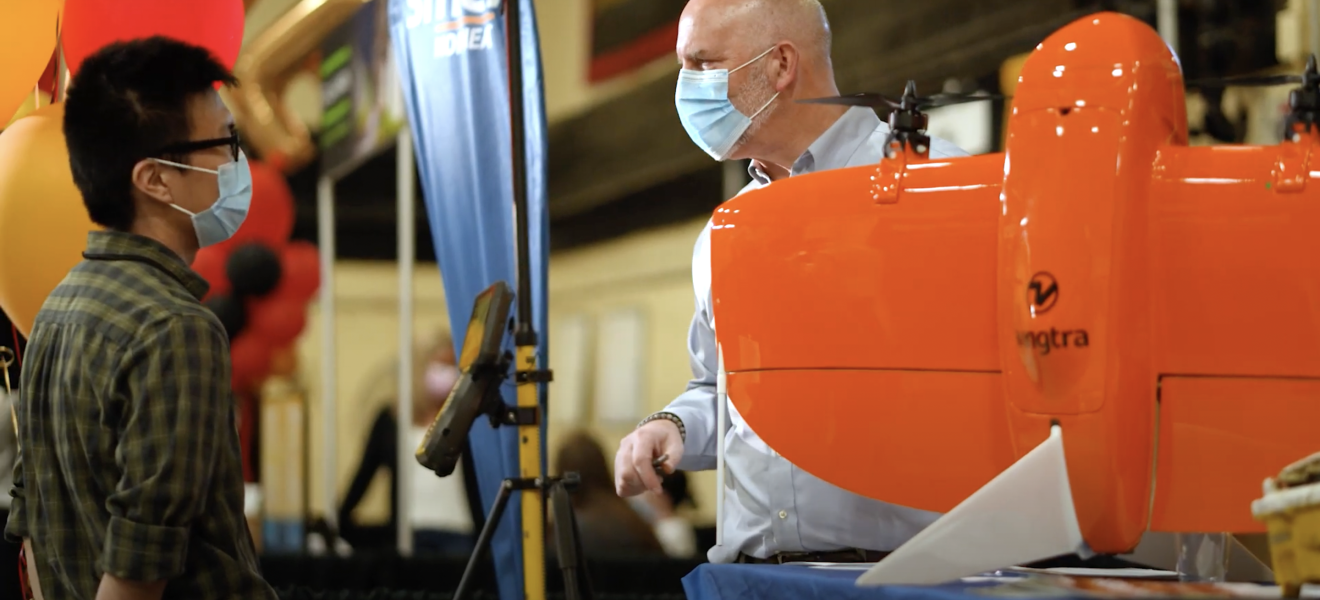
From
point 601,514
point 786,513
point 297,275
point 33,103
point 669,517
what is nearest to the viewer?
point 786,513

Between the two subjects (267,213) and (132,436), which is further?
(267,213)

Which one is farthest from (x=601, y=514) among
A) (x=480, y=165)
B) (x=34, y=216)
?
(x=34, y=216)

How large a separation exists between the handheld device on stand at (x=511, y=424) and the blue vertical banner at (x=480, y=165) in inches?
18.9

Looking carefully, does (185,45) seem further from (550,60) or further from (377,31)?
(550,60)

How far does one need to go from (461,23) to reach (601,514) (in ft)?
7.39

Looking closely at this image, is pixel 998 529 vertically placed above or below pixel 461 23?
below

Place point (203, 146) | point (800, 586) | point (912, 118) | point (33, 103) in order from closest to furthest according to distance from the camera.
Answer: point (800, 586)
point (912, 118)
point (203, 146)
point (33, 103)

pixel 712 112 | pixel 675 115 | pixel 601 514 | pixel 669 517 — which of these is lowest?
pixel 669 517

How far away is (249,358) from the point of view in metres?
5.37

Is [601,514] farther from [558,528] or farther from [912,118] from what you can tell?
[912,118]

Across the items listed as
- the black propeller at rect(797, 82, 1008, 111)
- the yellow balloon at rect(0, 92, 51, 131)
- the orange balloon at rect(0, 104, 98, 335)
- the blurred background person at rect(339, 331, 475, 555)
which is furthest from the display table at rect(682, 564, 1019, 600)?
the blurred background person at rect(339, 331, 475, 555)

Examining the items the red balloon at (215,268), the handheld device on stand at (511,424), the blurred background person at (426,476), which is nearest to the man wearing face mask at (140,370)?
the handheld device on stand at (511,424)

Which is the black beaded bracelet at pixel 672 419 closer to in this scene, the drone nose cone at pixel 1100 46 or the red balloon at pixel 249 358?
the drone nose cone at pixel 1100 46

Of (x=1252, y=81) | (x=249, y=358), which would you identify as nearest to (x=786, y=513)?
(x=1252, y=81)
